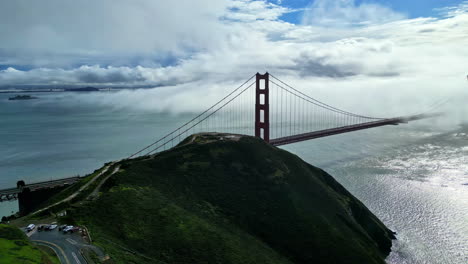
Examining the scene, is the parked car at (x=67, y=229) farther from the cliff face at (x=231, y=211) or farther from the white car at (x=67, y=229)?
the cliff face at (x=231, y=211)

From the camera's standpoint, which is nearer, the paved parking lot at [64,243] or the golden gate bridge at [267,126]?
the paved parking lot at [64,243]

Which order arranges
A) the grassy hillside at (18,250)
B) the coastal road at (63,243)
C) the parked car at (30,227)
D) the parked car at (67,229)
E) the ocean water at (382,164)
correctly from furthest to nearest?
the ocean water at (382,164) < the parked car at (30,227) < the parked car at (67,229) < the coastal road at (63,243) < the grassy hillside at (18,250)

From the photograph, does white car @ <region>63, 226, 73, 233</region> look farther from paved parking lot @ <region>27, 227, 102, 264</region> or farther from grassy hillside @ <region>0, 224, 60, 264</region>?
grassy hillside @ <region>0, 224, 60, 264</region>

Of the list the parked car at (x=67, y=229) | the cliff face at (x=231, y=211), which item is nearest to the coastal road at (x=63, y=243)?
the parked car at (x=67, y=229)

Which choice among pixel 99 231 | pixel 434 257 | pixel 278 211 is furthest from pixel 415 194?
pixel 99 231

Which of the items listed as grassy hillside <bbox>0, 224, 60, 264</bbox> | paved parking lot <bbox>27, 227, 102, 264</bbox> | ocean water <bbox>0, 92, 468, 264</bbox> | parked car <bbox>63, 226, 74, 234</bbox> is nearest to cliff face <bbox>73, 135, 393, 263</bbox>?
paved parking lot <bbox>27, 227, 102, 264</bbox>

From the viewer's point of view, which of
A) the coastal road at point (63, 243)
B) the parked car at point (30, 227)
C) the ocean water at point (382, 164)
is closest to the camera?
the coastal road at point (63, 243)
